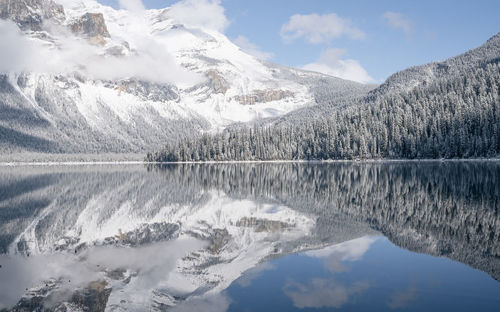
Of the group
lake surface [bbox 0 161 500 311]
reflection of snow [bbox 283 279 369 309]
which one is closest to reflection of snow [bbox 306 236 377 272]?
lake surface [bbox 0 161 500 311]

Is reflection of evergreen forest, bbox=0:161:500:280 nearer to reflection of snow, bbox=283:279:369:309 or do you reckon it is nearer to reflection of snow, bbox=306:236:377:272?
reflection of snow, bbox=306:236:377:272

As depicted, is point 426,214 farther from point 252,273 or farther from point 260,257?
point 252,273

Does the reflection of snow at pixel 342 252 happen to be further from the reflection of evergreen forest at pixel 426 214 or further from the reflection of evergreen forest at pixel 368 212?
the reflection of evergreen forest at pixel 426 214

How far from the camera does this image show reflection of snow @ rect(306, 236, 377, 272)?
1714 centimetres

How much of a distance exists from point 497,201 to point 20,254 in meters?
32.6

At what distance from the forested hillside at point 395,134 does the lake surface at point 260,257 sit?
311 ft

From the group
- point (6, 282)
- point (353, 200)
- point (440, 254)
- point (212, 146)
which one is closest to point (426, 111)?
point (212, 146)

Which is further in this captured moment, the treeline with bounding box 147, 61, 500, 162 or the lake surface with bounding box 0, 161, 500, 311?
the treeline with bounding box 147, 61, 500, 162

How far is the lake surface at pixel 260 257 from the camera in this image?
44.1ft

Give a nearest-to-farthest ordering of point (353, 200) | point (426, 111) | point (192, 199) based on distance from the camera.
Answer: point (353, 200) < point (192, 199) < point (426, 111)

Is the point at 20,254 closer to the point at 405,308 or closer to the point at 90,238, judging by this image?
the point at 90,238

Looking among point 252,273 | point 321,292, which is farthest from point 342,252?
point 321,292

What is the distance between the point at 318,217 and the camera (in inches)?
1118

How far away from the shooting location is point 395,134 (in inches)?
5320
